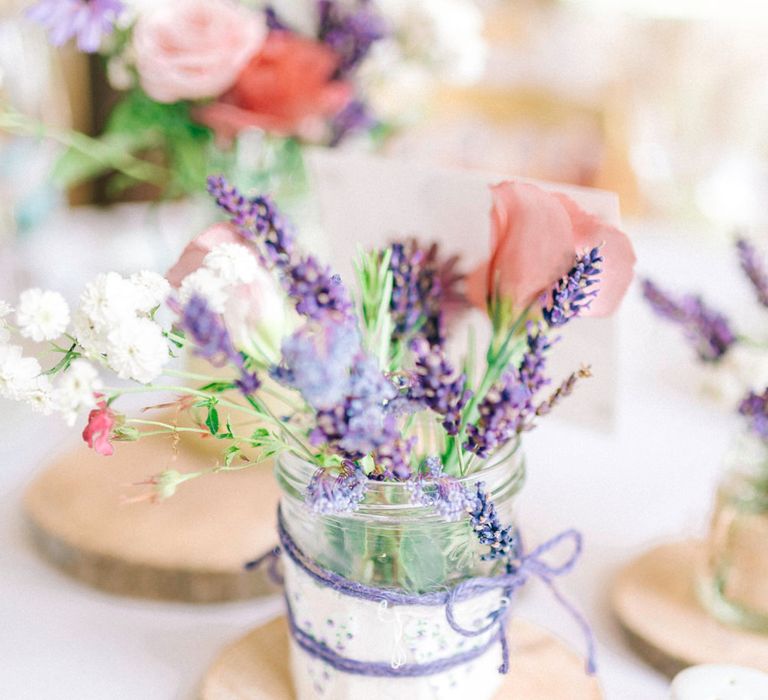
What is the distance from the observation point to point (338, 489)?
0.37 meters

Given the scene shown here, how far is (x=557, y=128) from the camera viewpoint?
128cm

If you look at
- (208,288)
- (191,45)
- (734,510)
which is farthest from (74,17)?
(734,510)

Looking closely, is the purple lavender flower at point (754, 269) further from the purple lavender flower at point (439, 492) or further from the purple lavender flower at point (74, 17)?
the purple lavender flower at point (74, 17)

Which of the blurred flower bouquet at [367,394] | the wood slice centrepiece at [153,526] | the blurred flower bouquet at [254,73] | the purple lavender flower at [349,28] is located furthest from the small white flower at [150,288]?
the purple lavender flower at [349,28]

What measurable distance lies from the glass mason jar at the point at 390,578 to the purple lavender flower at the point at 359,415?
2.7 inches

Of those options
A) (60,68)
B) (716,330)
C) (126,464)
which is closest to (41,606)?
(126,464)

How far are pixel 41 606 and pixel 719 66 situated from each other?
1.42 metres

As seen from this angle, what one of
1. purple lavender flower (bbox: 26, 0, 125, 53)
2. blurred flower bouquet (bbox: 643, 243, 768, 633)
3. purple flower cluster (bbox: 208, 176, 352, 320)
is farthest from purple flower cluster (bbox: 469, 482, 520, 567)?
Answer: purple lavender flower (bbox: 26, 0, 125, 53)

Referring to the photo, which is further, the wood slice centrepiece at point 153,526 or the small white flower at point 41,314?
the wood slice centrepiece at point 153,526

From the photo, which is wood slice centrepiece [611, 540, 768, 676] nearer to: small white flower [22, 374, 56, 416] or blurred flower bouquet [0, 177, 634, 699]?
blurred flower bouquet [0, 177, 634, 699]

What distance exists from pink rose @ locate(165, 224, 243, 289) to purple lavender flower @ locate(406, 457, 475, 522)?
0.14 meters

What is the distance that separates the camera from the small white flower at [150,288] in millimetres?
370

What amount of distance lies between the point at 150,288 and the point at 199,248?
0.03m

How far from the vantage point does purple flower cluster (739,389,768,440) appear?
513 mm
